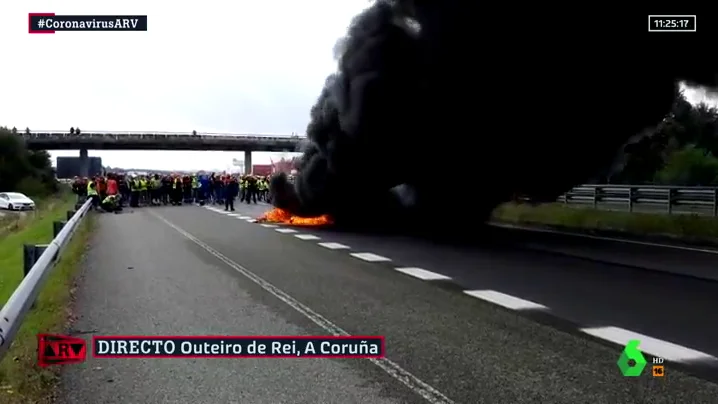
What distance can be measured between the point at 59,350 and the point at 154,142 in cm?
7278

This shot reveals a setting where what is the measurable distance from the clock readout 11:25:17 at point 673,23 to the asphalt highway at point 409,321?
4095 mm

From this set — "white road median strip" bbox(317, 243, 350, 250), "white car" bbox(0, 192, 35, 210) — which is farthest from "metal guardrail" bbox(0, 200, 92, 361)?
"white car" bbox(0, 192, 35, 210)

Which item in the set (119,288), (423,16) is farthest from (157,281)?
(423,16)

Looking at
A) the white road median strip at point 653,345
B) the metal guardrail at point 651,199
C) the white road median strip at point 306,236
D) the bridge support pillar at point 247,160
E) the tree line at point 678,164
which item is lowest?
the white road median strip at point 653,345

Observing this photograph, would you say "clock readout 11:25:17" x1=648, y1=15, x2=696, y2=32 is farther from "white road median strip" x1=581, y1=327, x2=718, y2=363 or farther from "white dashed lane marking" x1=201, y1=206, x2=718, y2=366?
"white road median strip" x1=581, y1=327, x2=718, y2=363

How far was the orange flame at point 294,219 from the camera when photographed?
906 inches

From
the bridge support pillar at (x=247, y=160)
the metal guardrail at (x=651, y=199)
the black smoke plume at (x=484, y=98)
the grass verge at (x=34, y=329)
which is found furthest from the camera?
the bridge support pillar at (x=247, y=160)

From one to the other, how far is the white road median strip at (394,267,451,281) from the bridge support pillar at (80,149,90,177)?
5851 centimetres

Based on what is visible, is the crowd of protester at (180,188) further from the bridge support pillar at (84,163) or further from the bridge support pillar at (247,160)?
the bridge support pillar at (247,160)

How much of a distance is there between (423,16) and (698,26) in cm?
598

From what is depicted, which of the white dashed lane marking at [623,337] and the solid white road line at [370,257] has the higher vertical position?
the solid white road line at [370,257]

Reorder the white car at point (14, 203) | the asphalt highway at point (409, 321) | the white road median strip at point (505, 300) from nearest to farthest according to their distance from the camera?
the asphalt highway at point (409, 321) → the white road median strip at point (505, 300) → the white car at point (14, 203)

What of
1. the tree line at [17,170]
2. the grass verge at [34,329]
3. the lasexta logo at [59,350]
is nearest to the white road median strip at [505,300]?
the lasexta logo at [59,350]

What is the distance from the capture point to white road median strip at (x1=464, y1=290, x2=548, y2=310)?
843cm
